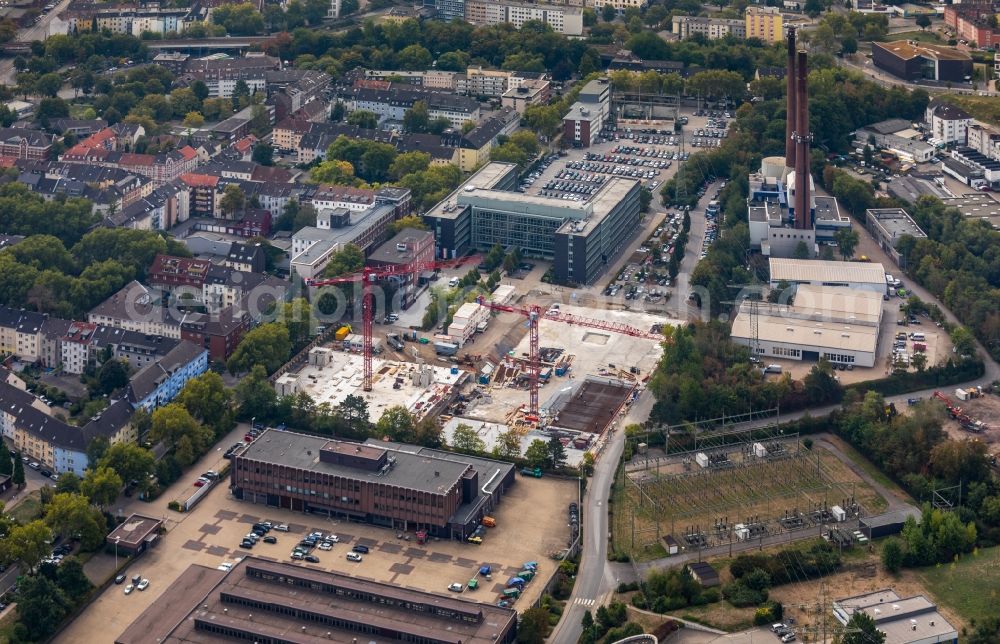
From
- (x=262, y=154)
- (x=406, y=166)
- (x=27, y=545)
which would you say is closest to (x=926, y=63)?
(x=406, y=166)

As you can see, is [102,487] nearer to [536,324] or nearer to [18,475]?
[18,475]

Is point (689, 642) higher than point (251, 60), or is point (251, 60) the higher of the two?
point (251, 60)

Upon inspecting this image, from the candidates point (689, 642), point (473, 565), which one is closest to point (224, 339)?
point (473, 565)

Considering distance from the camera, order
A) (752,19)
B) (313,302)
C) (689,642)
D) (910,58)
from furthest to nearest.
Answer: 1. (752,19)
2. (910,58)
3. (313,302)
4. (689,642)

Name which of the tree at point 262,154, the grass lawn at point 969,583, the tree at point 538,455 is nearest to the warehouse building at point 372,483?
the tree at point 538,455

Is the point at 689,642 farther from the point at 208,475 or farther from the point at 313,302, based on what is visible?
the point at 313,302

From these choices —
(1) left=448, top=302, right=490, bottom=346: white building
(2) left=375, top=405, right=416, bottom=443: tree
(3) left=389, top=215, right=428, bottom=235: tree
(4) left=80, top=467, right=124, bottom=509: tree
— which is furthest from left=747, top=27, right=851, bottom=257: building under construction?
(4) left=80, top=467, right=124, bottom=509: tree

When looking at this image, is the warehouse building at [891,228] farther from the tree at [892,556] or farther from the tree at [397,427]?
the tree at [397,427]
